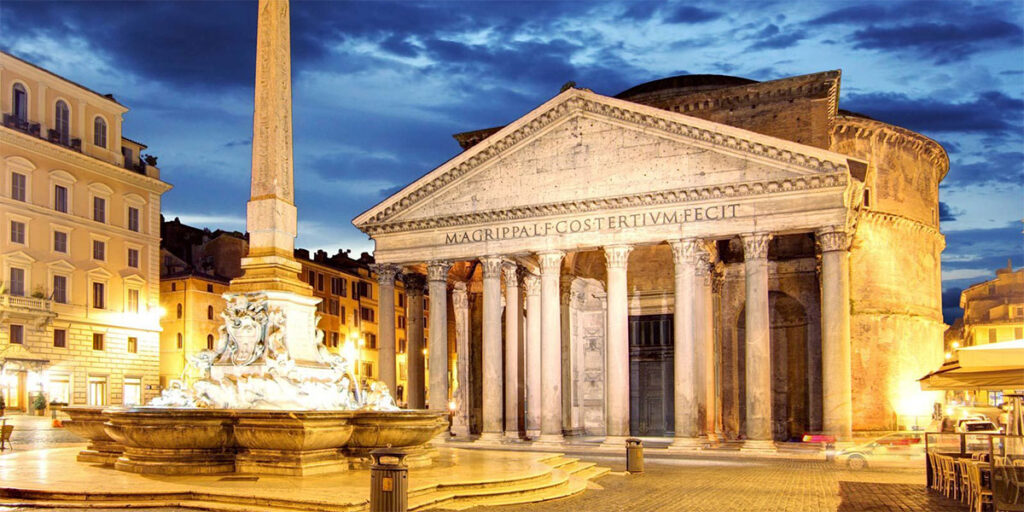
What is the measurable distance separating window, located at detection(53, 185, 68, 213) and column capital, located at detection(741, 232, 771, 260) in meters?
29.5

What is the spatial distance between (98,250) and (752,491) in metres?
35.7

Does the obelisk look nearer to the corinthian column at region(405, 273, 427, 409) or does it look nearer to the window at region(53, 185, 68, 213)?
the corinthian column at region(405, 273, 427, 409)

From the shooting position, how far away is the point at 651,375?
1526 inches

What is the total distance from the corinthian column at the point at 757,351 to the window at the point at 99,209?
97.8 ft

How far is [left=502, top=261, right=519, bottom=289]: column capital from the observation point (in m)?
33.7

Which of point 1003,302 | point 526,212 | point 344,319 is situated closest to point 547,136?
point 526,212

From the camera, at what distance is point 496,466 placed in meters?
17.0

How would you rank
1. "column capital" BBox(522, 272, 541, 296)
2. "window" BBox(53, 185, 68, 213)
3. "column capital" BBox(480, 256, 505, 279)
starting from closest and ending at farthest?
"column capital" BBox(480, 256, 505, 279) → "column capital" BBox(522, 272, 541, 296) → "window" BBox(53, 185, 68, 213)

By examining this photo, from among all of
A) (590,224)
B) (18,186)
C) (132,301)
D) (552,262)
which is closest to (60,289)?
(132,301)

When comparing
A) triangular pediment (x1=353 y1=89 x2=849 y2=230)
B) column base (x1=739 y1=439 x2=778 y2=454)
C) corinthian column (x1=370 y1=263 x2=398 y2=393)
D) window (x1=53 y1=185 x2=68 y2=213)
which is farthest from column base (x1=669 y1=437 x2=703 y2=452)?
window (x1=53 y1=185 x2=68 y2=213)

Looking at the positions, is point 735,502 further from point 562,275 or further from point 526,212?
point 562,275

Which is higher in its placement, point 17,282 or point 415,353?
point 17,282

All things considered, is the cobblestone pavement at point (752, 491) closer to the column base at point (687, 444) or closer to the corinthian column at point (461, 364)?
the column base at point (687, 444)

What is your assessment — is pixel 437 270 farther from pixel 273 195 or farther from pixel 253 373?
pixel 253 373
